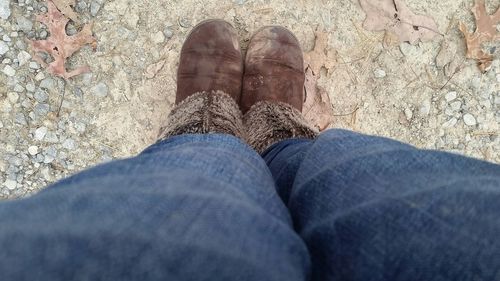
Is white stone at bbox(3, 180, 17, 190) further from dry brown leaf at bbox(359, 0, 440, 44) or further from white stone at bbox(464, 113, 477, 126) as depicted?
white stone at bbox(464, 113, 477, 126)

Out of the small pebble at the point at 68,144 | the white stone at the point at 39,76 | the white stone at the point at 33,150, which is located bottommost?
the white stone at the point at 33,150

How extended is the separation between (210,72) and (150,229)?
3.23 feet

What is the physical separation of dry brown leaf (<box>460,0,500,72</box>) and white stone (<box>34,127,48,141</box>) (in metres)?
1.43

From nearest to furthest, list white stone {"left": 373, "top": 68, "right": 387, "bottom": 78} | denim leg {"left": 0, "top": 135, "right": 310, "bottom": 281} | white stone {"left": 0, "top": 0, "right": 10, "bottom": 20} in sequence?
denim leg {"left": 0, "top": 135, "right": 310, "bottom": 281}, white stone {"left": 0, "top": 0, "right": 10, "bottom": 20}, white stone {"left": 373, "top": 68, "right": 387, "bottom": 78}

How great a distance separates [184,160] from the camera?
0.80 m

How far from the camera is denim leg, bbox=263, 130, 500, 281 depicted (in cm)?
67

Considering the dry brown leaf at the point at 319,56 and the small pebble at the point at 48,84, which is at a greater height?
the dry brown leaf at the point at 319,56

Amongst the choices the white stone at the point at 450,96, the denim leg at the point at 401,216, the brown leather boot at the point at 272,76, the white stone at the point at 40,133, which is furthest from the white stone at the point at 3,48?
the white stone at the point at 450,96

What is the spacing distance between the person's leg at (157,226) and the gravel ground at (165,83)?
74 cm

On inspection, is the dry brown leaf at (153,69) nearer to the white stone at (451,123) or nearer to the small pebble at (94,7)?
the small pebble at (94,7)

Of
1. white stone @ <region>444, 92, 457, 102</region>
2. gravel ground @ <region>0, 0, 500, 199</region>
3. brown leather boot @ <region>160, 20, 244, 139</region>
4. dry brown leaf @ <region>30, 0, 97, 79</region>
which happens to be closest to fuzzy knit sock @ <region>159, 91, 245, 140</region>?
brown leather boot @ <region>160, 20, 244, 139</region>

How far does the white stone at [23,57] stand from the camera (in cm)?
145

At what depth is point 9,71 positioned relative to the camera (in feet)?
4.76

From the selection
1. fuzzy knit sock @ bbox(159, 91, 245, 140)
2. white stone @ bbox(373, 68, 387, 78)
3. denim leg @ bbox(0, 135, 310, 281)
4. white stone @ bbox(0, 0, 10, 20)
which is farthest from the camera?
white stone @ bbox(373, 68, 387, 78)
